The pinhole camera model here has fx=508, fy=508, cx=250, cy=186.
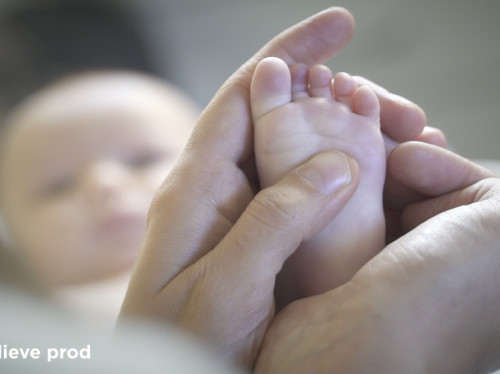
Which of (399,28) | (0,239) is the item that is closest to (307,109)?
(0,239)

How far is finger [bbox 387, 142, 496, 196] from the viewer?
0.57 m

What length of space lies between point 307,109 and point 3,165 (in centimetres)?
67

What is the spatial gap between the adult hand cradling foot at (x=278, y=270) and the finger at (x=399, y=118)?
0.11 metres

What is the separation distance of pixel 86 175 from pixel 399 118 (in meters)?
0.53

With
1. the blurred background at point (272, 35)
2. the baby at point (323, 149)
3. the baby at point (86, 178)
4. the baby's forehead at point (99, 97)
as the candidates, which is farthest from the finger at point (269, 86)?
the blurred background at point (272, 35)

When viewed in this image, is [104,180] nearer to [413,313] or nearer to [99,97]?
[99,97]

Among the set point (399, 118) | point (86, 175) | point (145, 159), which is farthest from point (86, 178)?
point (399, 118)

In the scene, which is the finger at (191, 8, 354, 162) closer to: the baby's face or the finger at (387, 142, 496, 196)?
the finger at (387, 142, 496, 196)

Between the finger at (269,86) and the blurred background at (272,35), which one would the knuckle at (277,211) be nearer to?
the finger at (269,86)

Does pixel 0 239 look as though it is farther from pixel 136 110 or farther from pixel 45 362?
pixel 45 362

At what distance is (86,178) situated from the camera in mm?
854

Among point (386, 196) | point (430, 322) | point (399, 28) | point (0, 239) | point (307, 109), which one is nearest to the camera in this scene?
point (430, 322)

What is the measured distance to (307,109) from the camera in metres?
0.53

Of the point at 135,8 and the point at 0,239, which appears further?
the point at 135,8
